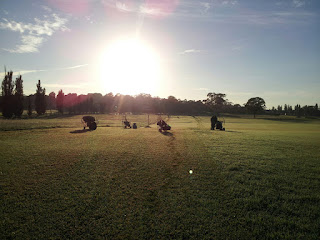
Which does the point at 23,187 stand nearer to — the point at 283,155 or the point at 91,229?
the point at 91,229

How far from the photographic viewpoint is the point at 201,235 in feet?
14.4

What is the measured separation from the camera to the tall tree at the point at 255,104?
92812mm

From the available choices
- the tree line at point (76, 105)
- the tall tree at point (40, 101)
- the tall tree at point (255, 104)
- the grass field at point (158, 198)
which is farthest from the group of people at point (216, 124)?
the tall tree at point (255, 104)

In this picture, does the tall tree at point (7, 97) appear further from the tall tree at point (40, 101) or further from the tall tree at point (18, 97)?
the tall tree at point (40, 101)

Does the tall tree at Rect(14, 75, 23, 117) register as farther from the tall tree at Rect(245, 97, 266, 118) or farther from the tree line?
the tall tree at Rect(245, 97, 266, 118)

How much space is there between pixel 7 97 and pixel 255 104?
103 m

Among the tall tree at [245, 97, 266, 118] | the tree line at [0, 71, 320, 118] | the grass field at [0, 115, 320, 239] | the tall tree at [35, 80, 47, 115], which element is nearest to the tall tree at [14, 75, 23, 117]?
the tree line at [0, 71, 320, 118]

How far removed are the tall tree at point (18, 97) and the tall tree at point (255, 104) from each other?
97932 mm

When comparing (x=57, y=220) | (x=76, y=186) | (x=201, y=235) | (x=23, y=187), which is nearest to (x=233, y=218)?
(x=201, y=235)

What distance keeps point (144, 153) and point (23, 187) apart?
6030 millimetres

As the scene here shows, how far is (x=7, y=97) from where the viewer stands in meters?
54.3

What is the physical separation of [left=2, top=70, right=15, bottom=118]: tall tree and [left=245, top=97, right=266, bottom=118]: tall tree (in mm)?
99787

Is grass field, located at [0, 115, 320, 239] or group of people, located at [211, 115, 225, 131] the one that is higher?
group of people, located at [211, 115, 225, 131]

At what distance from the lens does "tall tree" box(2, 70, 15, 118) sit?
52281 mm
